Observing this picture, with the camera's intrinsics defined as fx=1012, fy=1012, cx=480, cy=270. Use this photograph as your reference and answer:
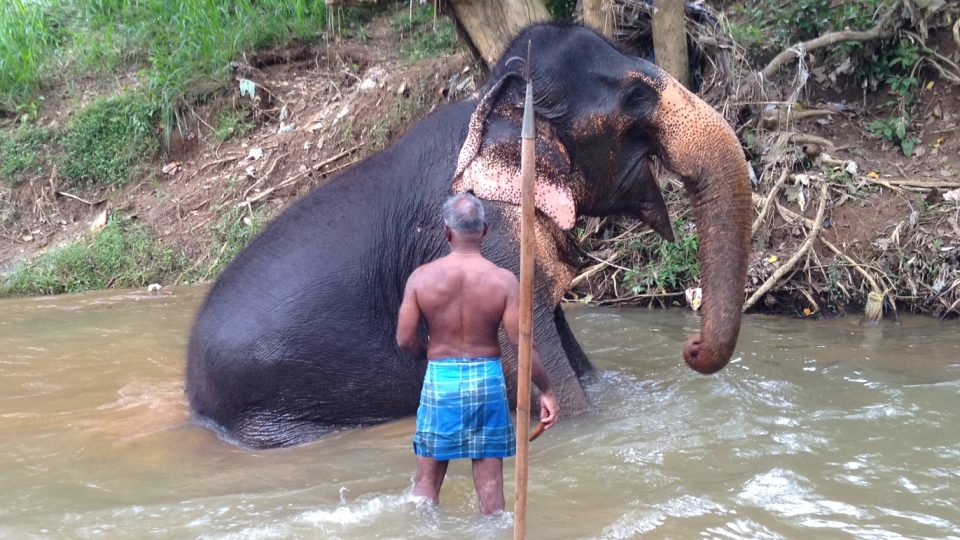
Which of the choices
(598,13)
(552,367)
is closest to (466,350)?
(552,367)

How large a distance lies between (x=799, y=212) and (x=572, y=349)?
2395 millimetres

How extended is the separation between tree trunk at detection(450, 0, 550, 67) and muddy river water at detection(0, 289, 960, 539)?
2126mm

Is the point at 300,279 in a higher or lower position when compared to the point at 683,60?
lower

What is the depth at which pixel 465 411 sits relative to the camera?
316 centimetres

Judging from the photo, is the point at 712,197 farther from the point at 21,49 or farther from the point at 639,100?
the point at 21,49

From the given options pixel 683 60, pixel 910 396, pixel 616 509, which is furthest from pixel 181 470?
pixel 683 60

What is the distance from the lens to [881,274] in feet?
19.5

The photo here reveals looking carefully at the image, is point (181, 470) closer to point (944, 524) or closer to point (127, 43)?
point (944, 524)

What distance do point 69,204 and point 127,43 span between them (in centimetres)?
231

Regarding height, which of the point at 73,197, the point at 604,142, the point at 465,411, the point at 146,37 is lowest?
the point at 465,411

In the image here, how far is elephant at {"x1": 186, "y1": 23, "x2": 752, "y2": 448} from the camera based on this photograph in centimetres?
411

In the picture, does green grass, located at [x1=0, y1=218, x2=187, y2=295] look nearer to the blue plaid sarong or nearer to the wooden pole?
the blue plaid sarong

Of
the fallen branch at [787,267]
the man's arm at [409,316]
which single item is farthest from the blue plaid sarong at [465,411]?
the fallen branch at [787,267]

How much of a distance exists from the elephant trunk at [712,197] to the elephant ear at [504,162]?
48cm
